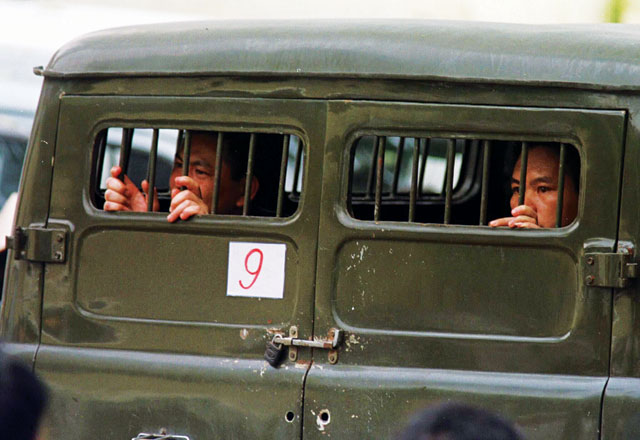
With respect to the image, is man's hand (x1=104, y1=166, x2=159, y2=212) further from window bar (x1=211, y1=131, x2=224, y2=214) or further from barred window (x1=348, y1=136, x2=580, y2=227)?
barred window (x1=348, y1=136, x2=580, y2=227)

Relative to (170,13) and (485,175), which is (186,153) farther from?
(170,13)

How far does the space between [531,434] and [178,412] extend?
111cm

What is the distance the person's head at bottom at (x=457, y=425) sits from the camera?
9.40 feet

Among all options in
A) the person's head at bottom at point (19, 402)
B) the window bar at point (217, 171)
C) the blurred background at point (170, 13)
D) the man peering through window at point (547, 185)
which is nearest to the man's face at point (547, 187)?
the man peering through window at point (547, 185)

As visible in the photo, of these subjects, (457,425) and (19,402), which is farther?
(19,402)

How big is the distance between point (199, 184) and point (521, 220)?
113cm

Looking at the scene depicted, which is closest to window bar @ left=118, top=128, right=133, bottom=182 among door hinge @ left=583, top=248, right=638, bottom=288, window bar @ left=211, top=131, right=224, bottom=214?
window bar @ left=211, top=131, right=224, bottom=214

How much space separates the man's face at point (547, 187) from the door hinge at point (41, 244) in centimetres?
155

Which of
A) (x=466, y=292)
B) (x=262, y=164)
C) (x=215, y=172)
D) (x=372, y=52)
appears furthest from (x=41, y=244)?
(x=466, y=292)

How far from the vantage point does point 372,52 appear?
301 centimetres

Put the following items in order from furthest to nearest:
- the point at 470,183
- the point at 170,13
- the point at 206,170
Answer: the point at 170,13, the point at 470,183, the point at 206,170

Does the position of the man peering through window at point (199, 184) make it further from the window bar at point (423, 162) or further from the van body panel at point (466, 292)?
the window bar at point (423, 162)

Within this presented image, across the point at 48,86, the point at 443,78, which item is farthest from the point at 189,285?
the point at 443,78

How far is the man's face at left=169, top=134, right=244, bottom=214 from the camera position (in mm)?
3338
